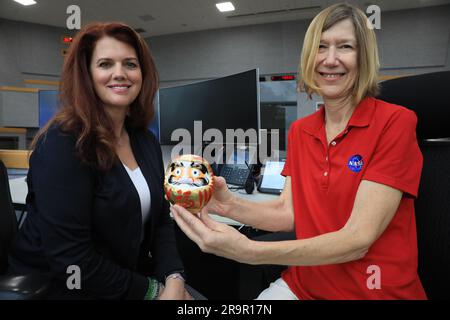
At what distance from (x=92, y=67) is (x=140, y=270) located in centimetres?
76

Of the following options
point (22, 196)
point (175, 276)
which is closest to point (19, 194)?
point (22, 196)

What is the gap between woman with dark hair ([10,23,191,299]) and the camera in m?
0.94

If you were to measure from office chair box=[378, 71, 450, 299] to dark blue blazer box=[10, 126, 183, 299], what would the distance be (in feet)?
2.85

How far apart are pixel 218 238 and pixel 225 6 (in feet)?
21.6

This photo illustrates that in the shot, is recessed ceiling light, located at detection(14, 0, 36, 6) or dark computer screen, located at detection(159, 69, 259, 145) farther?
recessed ceiling light, located at detection(14, 0, 36, 6)

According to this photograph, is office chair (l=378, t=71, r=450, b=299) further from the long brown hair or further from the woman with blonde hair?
the long brown hair

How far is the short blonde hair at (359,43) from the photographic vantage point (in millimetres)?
899

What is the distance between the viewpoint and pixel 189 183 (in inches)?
33.5

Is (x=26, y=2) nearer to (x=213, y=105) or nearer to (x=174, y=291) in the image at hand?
(x=213, y=105)

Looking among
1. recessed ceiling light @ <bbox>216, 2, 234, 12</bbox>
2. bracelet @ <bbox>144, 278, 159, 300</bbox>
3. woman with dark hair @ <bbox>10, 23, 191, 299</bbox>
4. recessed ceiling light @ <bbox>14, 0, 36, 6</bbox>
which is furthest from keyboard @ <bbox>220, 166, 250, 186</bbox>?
recessed ceiling light @ <bbox>14, 0, 36, 6</bbox>

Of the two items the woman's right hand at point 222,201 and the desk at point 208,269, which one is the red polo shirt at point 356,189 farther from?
the desk at point 208,269

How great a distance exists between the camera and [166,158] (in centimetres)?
239

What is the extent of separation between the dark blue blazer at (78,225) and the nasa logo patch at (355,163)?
0.67 metres

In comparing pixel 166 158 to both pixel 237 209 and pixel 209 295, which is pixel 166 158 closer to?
pixel 209 295
